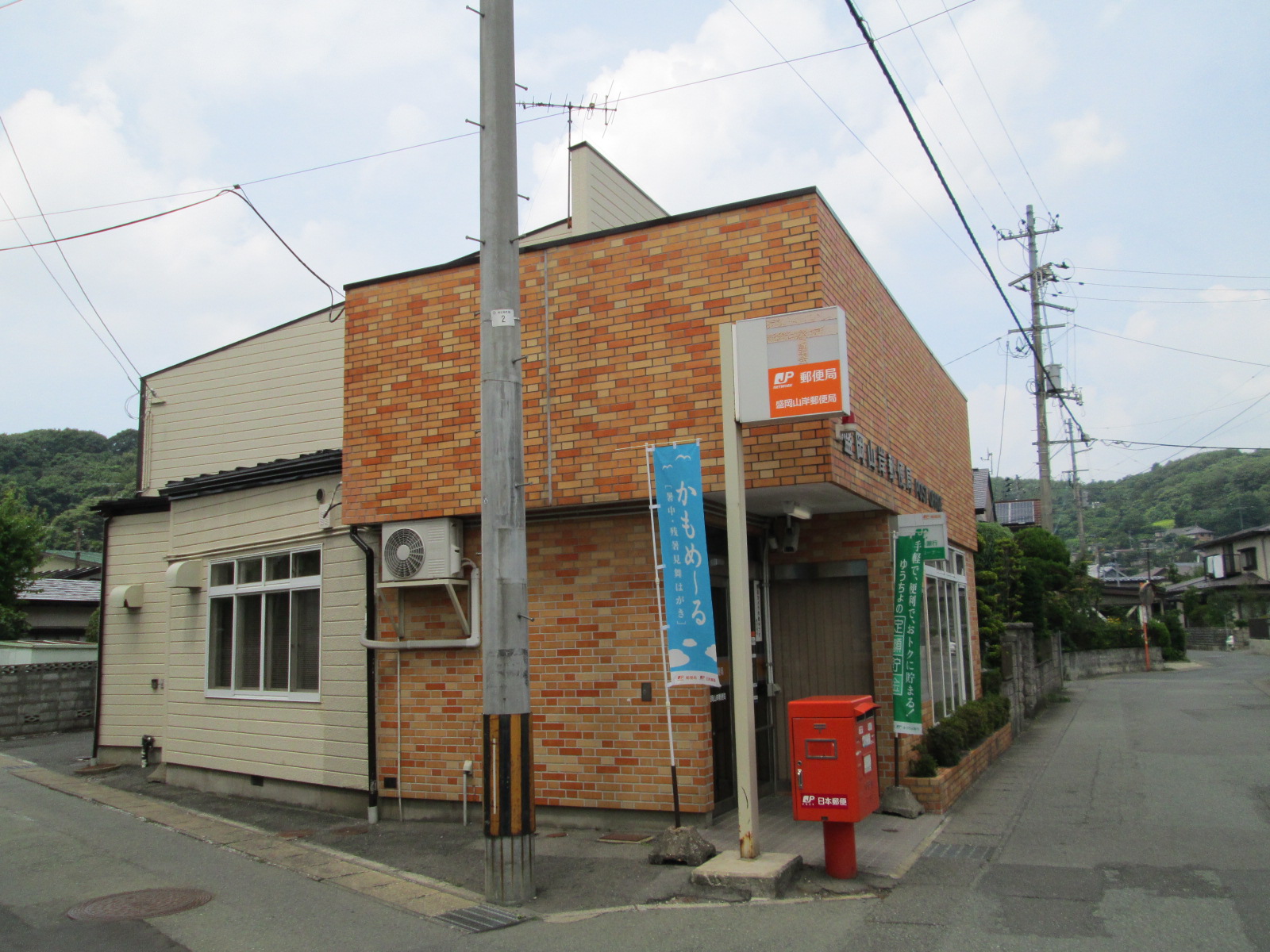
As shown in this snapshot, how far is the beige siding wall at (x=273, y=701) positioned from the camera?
34.3 ft

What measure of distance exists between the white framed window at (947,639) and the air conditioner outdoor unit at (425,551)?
524 cm

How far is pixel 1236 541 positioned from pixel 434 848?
6329 cm

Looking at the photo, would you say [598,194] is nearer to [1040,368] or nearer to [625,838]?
Result: [625,838]

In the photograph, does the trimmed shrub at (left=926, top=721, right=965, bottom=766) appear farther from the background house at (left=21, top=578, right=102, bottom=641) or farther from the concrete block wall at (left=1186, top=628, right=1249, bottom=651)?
the concrete block wall at (left=1186, top=628, right=1249, bottom=651)

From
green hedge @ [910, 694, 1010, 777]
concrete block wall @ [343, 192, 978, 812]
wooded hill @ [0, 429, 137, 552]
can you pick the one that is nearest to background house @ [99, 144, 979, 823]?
concrete block wall @ [343, 192, 978, 812]

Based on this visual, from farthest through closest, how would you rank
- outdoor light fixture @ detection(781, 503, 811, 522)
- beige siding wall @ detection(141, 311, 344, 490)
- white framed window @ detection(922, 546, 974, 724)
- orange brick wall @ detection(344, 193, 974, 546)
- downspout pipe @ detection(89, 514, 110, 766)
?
1. beige siding wall @ detection(141, 311, 344, 490)
2. downspout pipe @ detection(89, 514, 110, 766)
3. white framed window @ detection(922, 546, 974, 724)
4. outdoor light fixture @ detection(781, 503, 811, 522)
5. orange brick wall @ detection(344, 193, 974, 546)

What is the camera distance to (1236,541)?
2319 inches

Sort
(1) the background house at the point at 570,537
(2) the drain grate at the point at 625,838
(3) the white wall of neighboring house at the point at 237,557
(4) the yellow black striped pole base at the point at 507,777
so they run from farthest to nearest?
(3) the white wall of neighboring house at the point at 237,557
(1) the background house at the point at 570,537
(2) the drain grate at the point at 625,838
(4) the yellow black striped pole base at the point at 507,777

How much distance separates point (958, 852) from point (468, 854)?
4167 millimetres

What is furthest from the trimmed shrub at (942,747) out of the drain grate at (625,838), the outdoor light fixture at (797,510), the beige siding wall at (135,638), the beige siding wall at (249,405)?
the beige siding wall at (135,638)

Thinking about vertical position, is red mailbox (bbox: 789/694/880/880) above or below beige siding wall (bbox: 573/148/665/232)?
below

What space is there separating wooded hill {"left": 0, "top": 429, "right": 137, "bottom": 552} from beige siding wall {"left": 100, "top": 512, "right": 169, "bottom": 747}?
117 feet

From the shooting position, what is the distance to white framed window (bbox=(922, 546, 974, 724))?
11812 millimetres

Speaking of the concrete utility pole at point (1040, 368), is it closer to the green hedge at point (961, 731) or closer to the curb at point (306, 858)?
the green hedge at point (961, 731)
